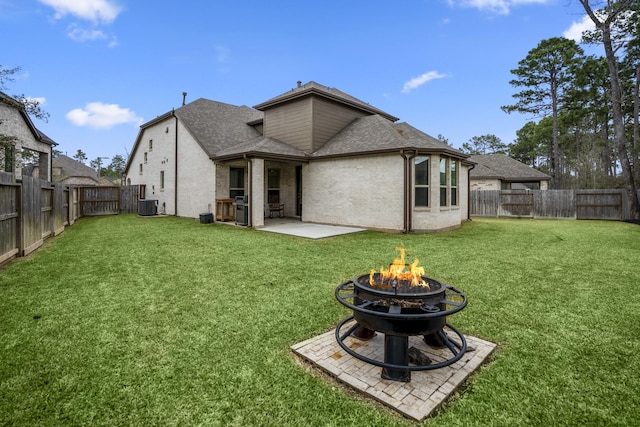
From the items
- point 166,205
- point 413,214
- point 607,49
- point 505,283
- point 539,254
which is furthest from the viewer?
point 166,205

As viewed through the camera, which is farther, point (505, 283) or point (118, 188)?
point (118, 188)

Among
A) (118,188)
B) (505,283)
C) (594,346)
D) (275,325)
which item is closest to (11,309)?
(275,325)

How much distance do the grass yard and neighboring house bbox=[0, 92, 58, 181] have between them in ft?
39.9

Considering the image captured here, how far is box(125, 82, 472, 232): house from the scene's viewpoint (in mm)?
11688

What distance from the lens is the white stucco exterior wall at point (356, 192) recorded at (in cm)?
1170

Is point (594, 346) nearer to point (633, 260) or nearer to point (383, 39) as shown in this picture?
point (633, 260)

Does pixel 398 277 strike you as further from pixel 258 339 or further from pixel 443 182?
pixel 443 182

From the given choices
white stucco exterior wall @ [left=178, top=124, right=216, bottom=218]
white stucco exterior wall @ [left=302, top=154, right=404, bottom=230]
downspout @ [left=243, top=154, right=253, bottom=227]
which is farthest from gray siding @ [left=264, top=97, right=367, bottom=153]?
white stucco exterior wall @ [left=178, top=124, right=216, bottom=218]

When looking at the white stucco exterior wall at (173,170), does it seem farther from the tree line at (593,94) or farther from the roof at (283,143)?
the tree line at (593,94)

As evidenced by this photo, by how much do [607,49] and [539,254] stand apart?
55.8ft

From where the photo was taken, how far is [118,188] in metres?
19.5

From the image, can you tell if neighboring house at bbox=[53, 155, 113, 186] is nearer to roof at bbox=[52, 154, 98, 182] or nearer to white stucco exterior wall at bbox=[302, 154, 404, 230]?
roof at bbox=[52, 154, 98, 182]

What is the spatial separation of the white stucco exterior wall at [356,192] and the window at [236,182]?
11.6 ft

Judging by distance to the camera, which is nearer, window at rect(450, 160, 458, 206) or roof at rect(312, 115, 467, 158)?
roof at rect(312, 115, 467, 158)
